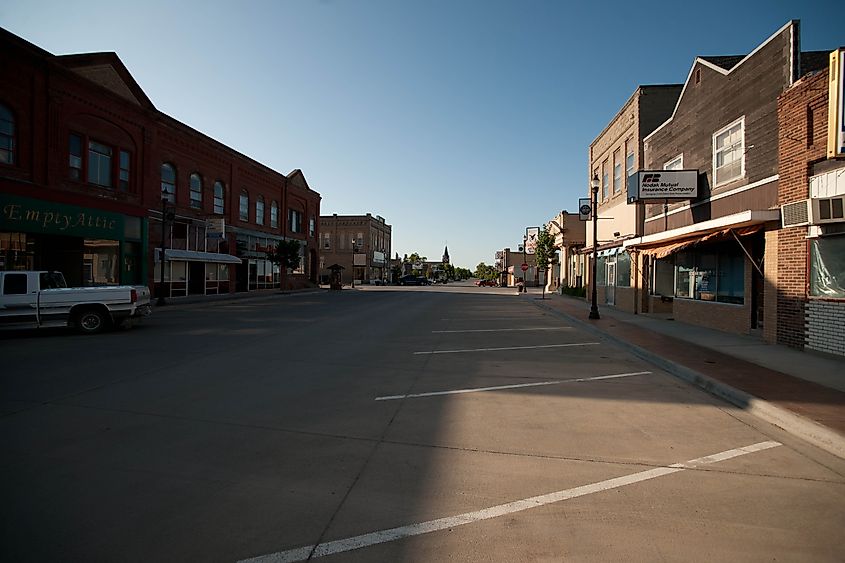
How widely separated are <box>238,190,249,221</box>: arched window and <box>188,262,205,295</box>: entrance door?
724 centimetres

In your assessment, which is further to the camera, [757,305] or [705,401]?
[757,305]

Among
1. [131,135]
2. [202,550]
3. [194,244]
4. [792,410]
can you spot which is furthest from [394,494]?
[194,244]

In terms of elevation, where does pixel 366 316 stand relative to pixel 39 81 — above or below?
below

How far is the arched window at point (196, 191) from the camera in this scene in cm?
3522

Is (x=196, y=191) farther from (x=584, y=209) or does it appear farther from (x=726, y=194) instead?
(x=726, y=194)

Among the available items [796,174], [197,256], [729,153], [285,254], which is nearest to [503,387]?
[796,174]

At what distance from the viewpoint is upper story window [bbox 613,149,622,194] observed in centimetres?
2689

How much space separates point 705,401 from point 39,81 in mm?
28042

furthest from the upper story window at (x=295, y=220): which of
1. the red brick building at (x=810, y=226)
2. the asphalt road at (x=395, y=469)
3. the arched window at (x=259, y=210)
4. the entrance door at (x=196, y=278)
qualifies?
the red brick building at (x=810, y=226)

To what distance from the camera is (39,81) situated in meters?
23.0

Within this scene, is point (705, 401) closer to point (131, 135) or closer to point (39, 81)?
point (39, 81)

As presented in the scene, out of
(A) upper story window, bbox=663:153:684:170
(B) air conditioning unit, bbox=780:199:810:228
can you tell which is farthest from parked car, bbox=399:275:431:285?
(B) air conditioning unit, bbox=780:199:810:228

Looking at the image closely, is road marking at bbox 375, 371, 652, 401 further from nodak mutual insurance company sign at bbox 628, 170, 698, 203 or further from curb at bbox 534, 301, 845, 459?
nodak mutual insurance company sign at bbox 628, 170, 698, 203

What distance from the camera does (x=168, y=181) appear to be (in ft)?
107
